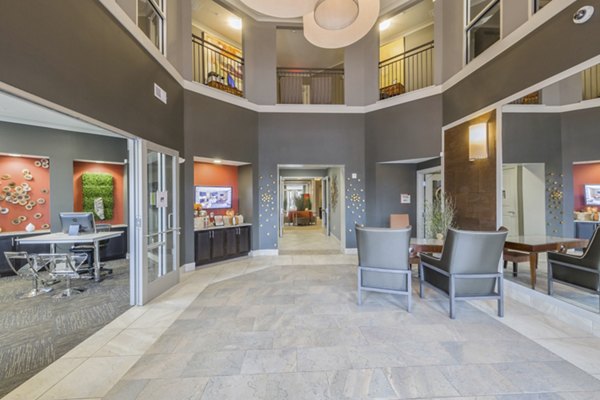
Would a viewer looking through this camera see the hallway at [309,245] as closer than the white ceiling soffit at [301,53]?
Yes

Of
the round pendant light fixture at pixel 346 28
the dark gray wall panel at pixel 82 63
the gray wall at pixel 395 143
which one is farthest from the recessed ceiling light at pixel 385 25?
the dark gray wall panel at pixel 82 63

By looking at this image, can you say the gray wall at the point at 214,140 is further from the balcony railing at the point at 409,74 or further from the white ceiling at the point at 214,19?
the balcony railing at the point at 409,74

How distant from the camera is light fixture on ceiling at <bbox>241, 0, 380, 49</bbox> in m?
2.83

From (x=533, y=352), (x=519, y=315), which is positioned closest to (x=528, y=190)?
(x=519, y=315)

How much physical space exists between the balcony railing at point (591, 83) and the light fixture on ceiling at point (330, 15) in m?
2.84

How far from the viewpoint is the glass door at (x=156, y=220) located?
3.59 meters

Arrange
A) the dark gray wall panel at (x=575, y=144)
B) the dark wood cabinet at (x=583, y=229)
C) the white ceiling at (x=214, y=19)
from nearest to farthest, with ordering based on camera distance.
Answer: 1. the dark gray wall panel at (x=575, y=144)
2. the dark wood cabinet at (x=583, y=229)
3. the white ceiling at (x=214, y=19)

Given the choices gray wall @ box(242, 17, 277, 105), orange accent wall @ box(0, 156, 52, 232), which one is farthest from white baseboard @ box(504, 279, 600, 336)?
orange accent wall @ box(0, 156, 52, 232)

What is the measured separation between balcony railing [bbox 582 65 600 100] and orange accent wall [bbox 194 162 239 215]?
21.5ft

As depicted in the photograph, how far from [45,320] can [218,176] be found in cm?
407

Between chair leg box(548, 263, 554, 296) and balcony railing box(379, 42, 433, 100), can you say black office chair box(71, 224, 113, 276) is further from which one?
balcony railing box(379, 42, 433, 100)

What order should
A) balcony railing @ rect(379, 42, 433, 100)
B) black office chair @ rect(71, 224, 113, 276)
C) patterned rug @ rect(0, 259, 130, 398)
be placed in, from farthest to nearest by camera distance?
balcony railing @ rect(379, 42, 433, 100)
black office chair @ rect(71, 224, 113, 276)
patterned rug @ rect(0, 259, 130, 398)

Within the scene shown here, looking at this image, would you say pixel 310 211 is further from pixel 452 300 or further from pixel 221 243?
pixel 452 300

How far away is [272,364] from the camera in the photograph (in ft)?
7.37
